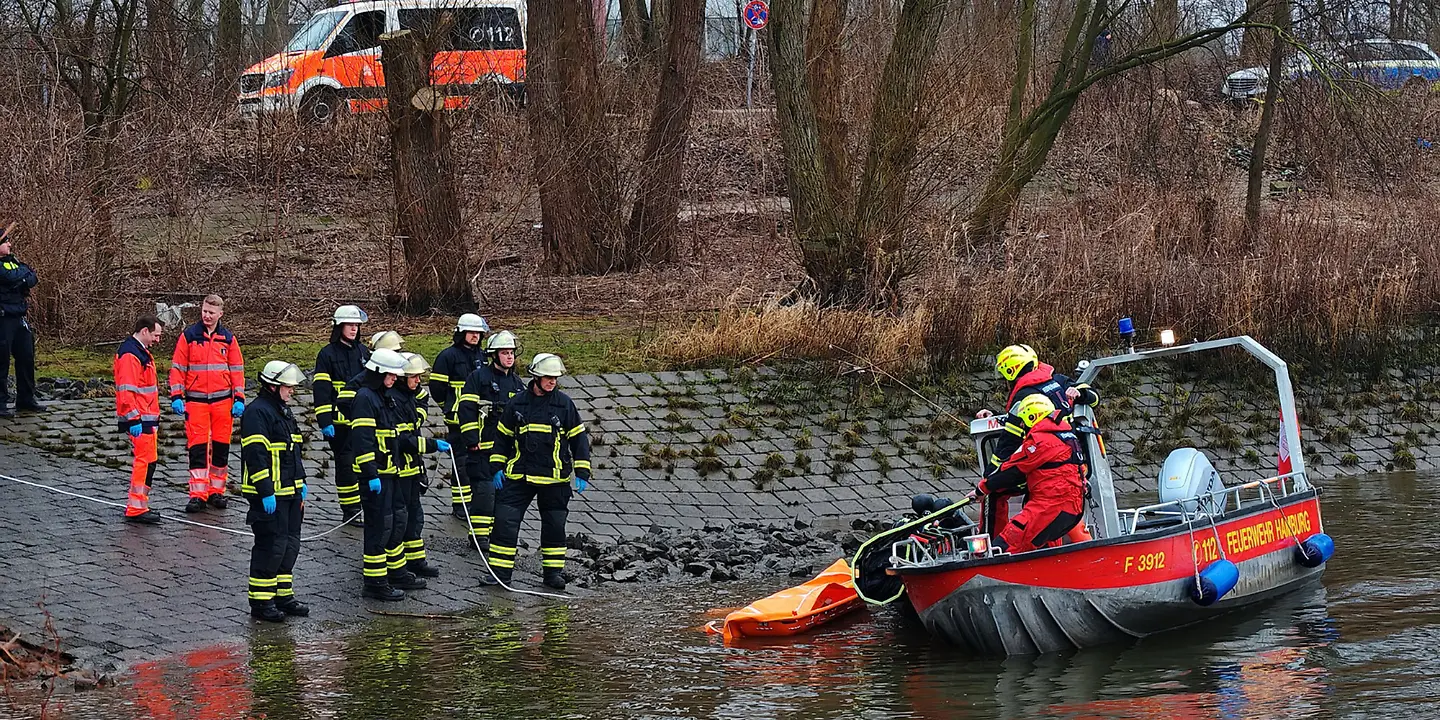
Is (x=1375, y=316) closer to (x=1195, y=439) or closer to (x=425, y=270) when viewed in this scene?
(x=1195, y=439)

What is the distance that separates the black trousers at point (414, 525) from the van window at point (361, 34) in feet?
31.6

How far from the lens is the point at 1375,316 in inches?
819

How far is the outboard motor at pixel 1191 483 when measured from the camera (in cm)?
1220

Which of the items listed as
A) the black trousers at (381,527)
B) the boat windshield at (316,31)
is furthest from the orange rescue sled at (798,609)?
the boat windshield at (316,31)

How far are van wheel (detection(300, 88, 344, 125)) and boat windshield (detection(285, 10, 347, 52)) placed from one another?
A: 1.06 metres

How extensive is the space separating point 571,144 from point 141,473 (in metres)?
11.2

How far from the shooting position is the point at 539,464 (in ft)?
43.2

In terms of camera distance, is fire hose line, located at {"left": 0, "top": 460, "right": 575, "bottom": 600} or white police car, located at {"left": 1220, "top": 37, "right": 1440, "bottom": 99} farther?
white police car, located at {"left": 1220, "top": 37, "right": 1440, "bottom": 99}

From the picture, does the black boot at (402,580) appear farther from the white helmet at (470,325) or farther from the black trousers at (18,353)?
the black trousers at (18,353)

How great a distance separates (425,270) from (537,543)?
8.23 metres

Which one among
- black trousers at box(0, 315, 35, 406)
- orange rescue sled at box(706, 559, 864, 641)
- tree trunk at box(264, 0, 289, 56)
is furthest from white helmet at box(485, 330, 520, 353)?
tree trunk at box(264, 0, 289, 56)

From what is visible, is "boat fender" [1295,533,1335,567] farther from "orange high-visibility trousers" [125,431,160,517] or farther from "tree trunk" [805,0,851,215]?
"orange high-visibility trousers" [125,431,160,517]

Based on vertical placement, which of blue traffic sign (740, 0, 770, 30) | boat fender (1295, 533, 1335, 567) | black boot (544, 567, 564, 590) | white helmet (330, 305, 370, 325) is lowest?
black boot (544, 567, 564, 590)

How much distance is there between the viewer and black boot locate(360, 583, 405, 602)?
12711 millimetres
